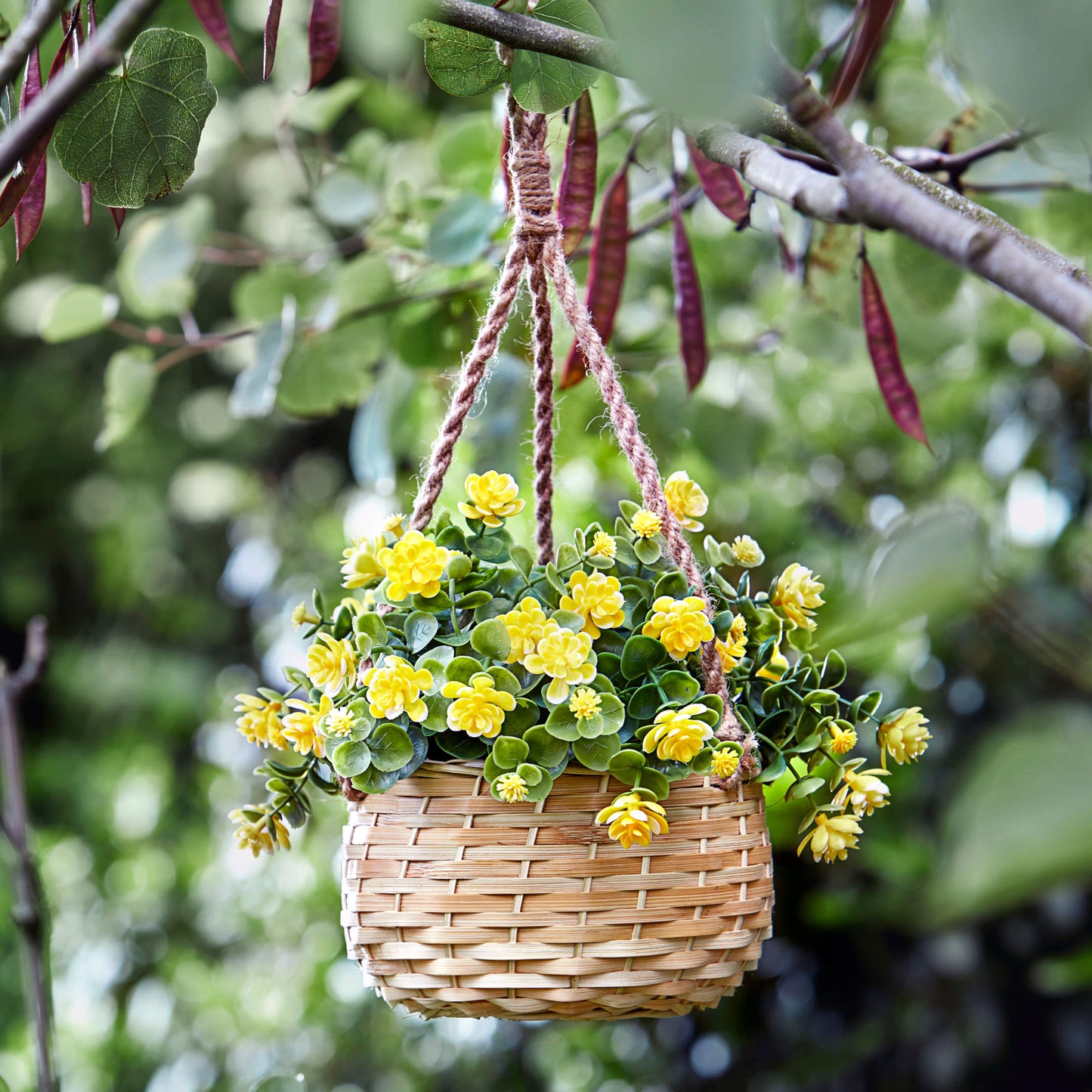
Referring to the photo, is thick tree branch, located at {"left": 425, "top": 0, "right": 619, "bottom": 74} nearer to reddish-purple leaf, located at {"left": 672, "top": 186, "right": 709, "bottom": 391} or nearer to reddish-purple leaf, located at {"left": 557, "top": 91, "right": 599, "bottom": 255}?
reddish-purple leaf, located at {"left": 557, "top": 91, "right": 599, "bottom": 255}

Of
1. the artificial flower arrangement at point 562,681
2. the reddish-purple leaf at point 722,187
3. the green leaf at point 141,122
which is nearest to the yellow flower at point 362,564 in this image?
the artificial flower arrangement at point 562,681

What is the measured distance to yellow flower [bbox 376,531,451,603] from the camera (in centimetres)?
53

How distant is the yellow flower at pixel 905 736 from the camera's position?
0.56 m

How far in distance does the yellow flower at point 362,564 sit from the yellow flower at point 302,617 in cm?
4

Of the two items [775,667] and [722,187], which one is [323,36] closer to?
[722,187]

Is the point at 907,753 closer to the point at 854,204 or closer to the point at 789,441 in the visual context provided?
the point at 854,204

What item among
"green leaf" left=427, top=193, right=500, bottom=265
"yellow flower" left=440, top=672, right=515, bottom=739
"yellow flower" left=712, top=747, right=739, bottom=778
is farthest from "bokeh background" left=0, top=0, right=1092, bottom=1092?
"yellow flower" left=440, top=672, right=515, bottom=739

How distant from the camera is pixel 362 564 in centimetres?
59

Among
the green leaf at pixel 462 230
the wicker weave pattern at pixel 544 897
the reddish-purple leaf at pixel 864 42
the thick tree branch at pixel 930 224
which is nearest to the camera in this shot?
the thick tree branch at pixel 930 224

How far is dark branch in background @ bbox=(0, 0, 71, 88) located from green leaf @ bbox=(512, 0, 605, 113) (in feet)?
0.81

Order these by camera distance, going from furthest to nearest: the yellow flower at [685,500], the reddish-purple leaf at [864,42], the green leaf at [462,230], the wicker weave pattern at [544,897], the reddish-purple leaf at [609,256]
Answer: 1. the green leaf at [462,230]
2. the reddish-purple leaf at [609,256]
3. the yellow flower at [685,500]
4. the wicker weave pattern at [544,897]
5. the reddish-purple leaf at [864,42]

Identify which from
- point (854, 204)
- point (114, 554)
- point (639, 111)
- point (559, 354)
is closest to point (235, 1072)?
point (114, 554)

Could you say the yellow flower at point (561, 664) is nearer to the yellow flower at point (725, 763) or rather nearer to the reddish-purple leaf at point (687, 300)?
the yellow flower at point (725, 763)

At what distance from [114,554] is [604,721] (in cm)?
189
